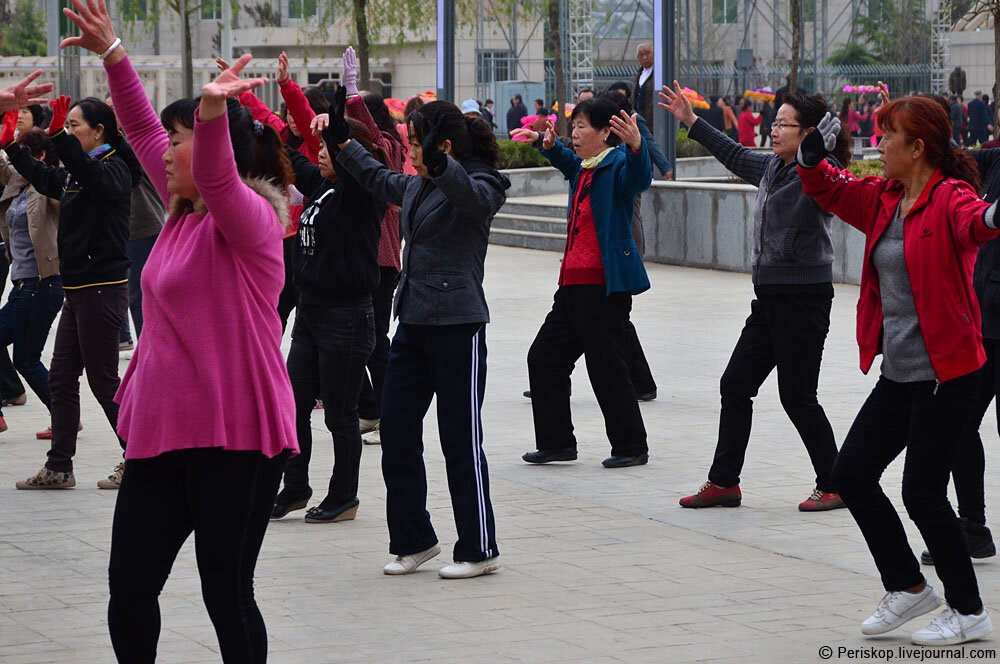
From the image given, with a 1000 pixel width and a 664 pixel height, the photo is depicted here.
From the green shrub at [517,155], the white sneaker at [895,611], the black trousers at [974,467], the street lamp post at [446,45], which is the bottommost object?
the white sneaker at [895,611]

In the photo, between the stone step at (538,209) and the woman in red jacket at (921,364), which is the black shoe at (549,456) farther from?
the stone step at (538,209)

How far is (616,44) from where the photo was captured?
6662cm

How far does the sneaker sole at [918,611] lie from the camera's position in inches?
202

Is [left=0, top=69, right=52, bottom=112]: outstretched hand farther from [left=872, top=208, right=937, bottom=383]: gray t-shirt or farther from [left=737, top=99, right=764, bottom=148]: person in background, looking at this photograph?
[left=737, top=99, right=764, bottom=148]: person in background

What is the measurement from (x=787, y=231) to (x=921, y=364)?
2.00m

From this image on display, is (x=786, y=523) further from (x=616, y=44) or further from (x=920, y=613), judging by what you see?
(x=616, y=44)

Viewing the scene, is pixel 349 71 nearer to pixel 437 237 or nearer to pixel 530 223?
pixel 437 237

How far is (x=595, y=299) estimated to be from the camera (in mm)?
8219

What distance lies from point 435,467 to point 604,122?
77.8 inches

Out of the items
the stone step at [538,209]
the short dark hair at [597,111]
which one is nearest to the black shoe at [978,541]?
the short dark hair at [597,111]

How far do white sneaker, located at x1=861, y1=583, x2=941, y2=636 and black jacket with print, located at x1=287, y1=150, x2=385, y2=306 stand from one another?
262cm

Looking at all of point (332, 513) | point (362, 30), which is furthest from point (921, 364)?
point (362, 30)

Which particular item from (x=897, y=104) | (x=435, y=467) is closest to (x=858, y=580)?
(x=897, y=104)

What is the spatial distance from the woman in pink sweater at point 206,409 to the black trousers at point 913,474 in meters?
2.01
